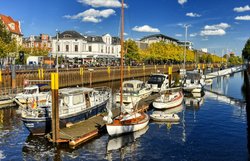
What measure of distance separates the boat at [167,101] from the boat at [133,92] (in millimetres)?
4037

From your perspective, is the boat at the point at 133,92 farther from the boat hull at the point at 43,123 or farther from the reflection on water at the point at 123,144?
the boat hull at the point at 43,123

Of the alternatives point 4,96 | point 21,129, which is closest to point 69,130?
point 21,129

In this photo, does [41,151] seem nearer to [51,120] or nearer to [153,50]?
[51,120]

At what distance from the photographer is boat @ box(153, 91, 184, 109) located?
152ft

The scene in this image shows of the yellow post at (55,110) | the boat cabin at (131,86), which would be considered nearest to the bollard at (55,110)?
the yellow post at (55,110)

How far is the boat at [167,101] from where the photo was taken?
152 ft

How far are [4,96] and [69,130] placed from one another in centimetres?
2384

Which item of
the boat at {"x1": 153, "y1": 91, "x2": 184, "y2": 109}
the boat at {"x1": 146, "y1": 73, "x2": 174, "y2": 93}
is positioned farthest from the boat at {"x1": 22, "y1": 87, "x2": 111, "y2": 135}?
the boat at {"x1": 146, "y1": 73, "x2": 174, "y2": 93}

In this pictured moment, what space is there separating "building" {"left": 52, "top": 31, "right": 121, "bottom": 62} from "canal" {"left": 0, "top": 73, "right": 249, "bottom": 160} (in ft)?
269

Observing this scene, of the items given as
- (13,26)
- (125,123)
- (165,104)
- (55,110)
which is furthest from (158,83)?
(13,26)

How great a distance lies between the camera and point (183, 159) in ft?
84.4

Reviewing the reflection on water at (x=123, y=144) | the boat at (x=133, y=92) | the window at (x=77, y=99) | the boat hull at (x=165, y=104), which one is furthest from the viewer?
the boat at (x=133, y=92)

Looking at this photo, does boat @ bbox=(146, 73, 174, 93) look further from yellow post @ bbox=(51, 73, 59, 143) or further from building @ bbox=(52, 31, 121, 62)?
building @ bbox=(52, 31, 121, 62)

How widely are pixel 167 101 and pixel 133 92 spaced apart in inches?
258
